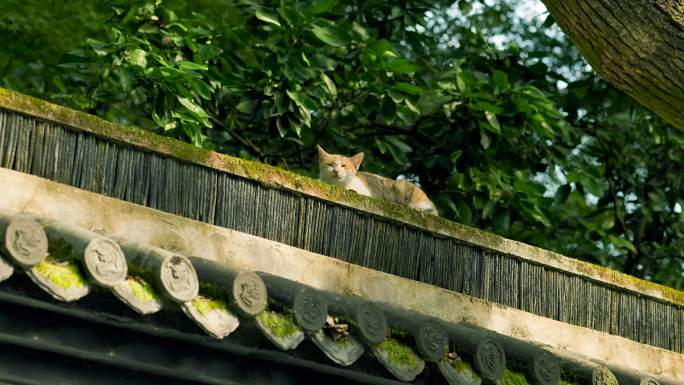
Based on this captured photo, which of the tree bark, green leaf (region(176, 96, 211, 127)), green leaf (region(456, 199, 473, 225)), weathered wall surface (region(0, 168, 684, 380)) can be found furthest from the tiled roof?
green leaf (region(456, 199, 473, 225))

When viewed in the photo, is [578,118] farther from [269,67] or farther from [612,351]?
[612,351]

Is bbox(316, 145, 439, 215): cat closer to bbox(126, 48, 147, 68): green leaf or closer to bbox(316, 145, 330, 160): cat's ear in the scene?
bbox(316, 145, 330, 160): cat's ear

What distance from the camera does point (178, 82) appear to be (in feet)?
30.2

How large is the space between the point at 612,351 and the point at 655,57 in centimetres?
237

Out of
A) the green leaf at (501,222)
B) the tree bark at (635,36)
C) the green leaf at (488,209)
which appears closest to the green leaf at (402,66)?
the green leaf at (488,209)

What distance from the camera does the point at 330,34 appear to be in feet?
30.9

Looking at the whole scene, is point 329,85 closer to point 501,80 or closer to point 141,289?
point 501,80

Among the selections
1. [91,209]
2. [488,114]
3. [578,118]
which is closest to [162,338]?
[91,209]

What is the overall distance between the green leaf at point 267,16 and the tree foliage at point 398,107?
11 mm

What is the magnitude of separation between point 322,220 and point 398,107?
4409 mm

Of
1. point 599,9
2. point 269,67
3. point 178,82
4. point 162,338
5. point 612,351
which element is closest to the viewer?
point 162,338

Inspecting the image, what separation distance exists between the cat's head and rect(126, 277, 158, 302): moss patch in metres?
4.69

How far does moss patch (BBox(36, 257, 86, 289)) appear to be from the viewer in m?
4.49

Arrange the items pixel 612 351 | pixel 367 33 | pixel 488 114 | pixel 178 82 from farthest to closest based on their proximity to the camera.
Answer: pixel 367 33 < pixel 488 114 < pixel 178 82 < pixel 612 351
